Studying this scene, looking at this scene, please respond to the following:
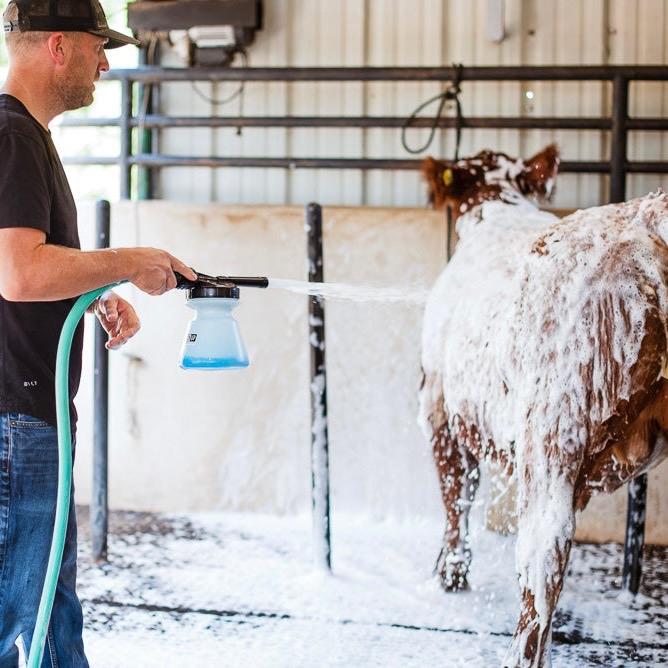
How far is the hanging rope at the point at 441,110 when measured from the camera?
15.9 feet

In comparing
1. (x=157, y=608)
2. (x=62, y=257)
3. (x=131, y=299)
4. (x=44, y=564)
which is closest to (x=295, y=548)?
(x=157, y=608)

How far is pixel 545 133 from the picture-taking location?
16.8ft

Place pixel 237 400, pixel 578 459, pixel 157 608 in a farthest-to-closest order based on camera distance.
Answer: pixel 237 400, pixel 157 608, pixel 578 459

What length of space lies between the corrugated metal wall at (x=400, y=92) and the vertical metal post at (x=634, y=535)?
192 cm

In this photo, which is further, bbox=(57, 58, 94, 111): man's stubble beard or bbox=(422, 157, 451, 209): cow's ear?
bbox=(422, 157, 451, 209): cow's ear

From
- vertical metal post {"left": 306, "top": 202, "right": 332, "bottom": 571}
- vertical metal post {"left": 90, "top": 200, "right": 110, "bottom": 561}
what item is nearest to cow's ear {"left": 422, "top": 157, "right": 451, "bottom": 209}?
vertical metal post {"left": 306, "top": 202, "right": 332, "bottom": 571}

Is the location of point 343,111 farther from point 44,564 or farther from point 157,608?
point 44,564

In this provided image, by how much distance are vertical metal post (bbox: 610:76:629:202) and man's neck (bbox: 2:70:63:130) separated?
347 cm

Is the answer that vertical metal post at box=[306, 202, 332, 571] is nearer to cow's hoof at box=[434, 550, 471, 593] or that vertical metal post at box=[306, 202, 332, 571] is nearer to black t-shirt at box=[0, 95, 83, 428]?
cow's hoof at box=[434, 550, 471, 593]

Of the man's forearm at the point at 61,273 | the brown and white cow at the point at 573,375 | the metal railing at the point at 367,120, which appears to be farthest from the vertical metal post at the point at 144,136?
the man's forearm at the point at 61,273

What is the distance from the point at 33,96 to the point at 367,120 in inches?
129

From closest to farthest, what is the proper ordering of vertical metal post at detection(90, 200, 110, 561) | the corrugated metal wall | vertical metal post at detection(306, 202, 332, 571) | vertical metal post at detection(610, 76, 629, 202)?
vertical metal post at detection(306, 202, 332, 571)
vertical metal post at detection(90, 200, 110, 561)
vertical metal post at detection(610, 76, 629, 202)
the corrugated metal wall

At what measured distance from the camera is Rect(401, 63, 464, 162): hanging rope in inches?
191

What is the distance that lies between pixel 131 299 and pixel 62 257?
3.38 meters
